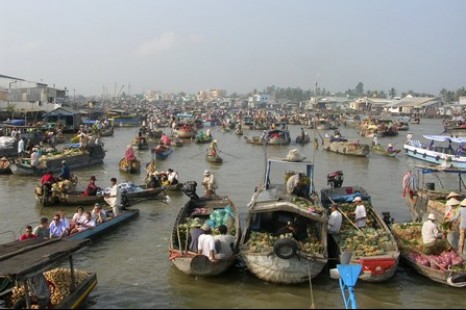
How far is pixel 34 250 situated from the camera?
9.61 metres

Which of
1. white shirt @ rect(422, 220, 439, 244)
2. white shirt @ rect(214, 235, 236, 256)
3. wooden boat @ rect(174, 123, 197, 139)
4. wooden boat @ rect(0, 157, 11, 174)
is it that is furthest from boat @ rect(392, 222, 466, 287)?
wooden boat @ rect(174, 123, 197, 139)

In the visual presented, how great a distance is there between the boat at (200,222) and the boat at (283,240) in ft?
1.76

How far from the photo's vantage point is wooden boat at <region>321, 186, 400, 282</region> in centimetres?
1112

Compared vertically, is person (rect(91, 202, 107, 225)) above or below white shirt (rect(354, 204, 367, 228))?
below

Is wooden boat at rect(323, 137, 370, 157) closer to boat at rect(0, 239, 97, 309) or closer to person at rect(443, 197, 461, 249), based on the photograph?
person at rect(443, 197, 461, 249)

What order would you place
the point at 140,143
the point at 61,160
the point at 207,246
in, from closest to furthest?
1. the point at 207,246
2. the point at 61,160
3. the point at 140,143

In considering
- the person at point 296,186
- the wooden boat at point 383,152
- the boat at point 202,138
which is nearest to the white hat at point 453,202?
the person at point 296,186

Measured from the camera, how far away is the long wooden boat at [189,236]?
11219 mm

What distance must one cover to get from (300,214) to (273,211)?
66cm

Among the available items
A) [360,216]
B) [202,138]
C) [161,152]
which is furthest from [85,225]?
[202,138]

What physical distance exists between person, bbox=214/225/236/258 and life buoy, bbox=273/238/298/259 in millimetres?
1341

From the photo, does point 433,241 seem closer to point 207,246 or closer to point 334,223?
point 334,223

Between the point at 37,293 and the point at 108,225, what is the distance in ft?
20.4

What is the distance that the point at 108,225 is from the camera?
1524 centimetres
